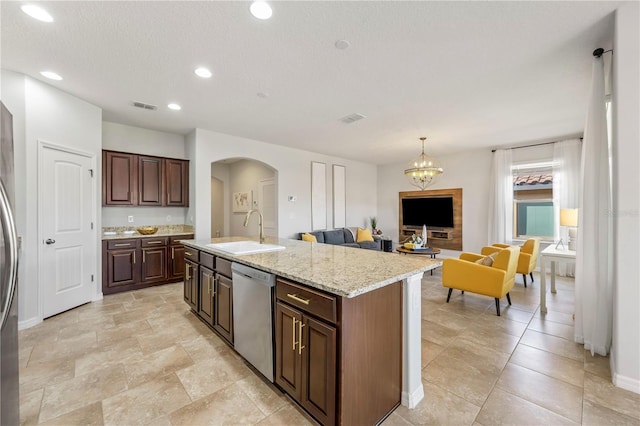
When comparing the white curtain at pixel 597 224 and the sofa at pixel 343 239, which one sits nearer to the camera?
the white curtain at pixel 597 224

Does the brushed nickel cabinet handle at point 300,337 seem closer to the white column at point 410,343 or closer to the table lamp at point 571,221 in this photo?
the white column at point 410,343

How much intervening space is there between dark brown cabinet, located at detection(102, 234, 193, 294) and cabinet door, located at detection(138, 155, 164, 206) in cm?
70

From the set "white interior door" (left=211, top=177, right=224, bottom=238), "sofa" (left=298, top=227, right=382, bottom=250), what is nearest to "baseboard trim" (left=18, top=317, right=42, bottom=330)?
"sofa" (left=298, top=227, right=382, bottom=250)

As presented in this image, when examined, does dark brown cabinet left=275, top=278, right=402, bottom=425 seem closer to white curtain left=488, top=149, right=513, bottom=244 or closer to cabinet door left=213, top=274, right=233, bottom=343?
cabinet door left=213, top=274, right=233, bottom=343

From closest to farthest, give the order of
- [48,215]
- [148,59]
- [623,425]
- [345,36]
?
[623,425] < [345,36] < [148,59] < [48,215]

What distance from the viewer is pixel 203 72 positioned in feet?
9.09

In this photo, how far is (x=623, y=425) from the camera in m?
1.59

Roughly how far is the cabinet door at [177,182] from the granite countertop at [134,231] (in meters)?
0.48

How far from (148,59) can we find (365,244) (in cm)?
545

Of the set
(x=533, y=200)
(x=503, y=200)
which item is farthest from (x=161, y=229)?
(x=533, y=200)

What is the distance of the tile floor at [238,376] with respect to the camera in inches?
65.5

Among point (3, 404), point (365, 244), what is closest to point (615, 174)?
point (3, 404)

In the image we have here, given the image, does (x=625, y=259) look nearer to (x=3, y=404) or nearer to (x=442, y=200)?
(x=3, y=404)

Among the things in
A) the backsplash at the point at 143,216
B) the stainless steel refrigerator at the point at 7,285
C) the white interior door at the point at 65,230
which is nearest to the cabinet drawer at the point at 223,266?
the stainless steel refrigerator at the point at 7,285
